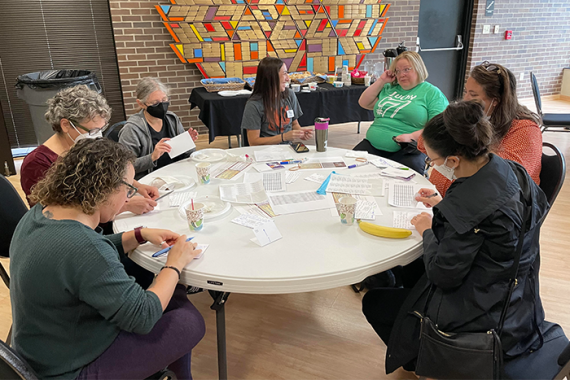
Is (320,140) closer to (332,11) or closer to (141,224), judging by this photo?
(141,224)

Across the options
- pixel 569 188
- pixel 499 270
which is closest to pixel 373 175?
pixel 499 270

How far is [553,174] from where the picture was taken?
1.85 meters

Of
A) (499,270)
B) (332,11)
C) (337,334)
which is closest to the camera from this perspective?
(499,270)

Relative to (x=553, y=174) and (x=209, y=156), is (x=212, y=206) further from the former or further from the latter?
(x=553, y=174)

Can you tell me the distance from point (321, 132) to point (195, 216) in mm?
1158

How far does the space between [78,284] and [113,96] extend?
452 centimetres

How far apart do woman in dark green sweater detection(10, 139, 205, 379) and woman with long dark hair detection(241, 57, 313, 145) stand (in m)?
1.64

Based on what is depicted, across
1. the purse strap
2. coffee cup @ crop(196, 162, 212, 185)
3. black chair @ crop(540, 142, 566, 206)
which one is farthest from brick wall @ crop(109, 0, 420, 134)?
the purse strap

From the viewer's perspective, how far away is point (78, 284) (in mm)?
1121

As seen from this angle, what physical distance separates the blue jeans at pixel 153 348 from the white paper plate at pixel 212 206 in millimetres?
367

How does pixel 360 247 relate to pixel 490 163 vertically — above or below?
below

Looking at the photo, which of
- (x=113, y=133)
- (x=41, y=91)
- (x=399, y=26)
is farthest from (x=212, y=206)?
(x=399, y=26)

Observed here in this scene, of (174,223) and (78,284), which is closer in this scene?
(78,284)

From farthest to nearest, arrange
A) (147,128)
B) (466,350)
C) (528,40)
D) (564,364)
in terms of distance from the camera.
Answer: (528,40), (147,128), (466,350), (564,364)
